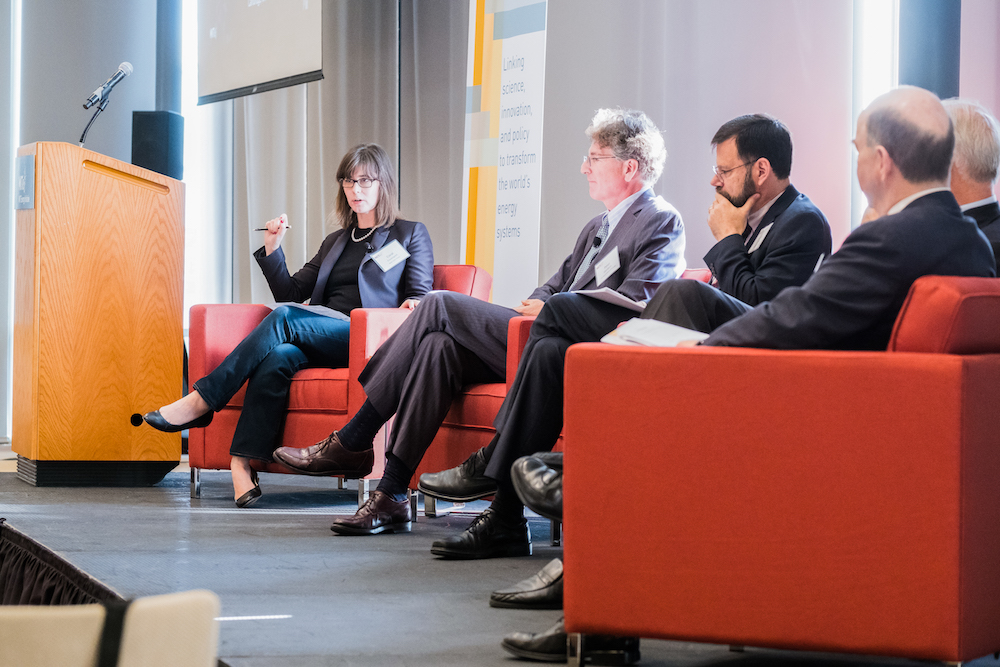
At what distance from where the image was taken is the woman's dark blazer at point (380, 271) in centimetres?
335

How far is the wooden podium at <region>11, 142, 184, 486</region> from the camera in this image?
11.2ft

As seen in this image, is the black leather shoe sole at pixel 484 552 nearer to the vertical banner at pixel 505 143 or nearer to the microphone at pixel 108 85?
the vertical banner at pixel 505 143

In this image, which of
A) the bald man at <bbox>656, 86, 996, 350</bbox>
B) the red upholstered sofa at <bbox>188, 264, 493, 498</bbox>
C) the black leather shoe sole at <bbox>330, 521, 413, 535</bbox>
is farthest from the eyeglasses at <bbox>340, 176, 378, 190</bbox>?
the bald man at <bbox>656, 86, 996, 350</bbox>

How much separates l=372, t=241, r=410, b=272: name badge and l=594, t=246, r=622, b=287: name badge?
0.97 m

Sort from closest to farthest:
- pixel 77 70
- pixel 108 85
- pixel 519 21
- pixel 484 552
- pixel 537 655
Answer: pixel 537 655, pixel 484 552, pixel 108 85, pixel 519 21, pixel 77 70

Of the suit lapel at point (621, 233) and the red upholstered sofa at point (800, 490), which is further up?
the suit lapel at point (621, 233)

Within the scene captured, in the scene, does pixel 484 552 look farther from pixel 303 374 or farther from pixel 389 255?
pixel 389 255

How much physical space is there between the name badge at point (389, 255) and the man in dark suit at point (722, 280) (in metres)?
1.19

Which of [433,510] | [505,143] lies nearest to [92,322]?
[433,510]

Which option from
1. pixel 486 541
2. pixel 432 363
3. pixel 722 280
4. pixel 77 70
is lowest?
pixel 486 541

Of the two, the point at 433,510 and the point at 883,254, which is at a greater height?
the point at 883,254

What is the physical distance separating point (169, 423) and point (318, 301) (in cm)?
73

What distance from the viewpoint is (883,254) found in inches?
52.9

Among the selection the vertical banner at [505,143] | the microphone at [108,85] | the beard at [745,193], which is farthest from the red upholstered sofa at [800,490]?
the microphone at [108,85]
